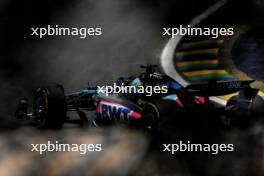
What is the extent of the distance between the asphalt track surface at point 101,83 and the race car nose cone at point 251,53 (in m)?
0.65

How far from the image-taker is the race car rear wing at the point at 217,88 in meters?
3.77

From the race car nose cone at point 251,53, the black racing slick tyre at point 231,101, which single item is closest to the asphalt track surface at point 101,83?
the black racing slick tyre at point 231,101

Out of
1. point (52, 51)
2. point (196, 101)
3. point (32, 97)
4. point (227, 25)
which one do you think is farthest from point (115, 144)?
point (227, 25)

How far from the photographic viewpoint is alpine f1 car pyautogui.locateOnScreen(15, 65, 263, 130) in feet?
12.4

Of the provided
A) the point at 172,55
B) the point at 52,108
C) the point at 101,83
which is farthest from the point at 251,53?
the point at 52,108

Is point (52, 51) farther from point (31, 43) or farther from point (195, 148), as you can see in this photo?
point (195, 148)

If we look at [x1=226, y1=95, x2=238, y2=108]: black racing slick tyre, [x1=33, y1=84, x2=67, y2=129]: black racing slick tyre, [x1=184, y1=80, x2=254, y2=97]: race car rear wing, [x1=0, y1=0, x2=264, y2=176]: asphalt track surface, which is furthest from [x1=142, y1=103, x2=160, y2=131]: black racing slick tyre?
[x1=33, y1=84, x2=67, y2=129]: black racing slick tyre

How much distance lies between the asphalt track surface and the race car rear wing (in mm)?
363

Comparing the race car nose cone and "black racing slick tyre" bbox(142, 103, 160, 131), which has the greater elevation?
the race car nose cone

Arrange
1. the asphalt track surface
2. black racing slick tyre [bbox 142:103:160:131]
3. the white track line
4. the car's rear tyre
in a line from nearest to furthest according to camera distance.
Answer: the asphalt track surface → the car's rear tyre → black racing slick tyre [bbox 142:103:160:131] → the white track line

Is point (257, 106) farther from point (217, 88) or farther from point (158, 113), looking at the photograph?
point (158, 113)

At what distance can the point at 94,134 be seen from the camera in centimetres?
390

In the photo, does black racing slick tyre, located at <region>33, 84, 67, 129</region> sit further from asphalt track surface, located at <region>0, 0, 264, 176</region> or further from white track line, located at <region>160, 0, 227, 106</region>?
white track line, located at <region>160, 0, 227, 106</region>

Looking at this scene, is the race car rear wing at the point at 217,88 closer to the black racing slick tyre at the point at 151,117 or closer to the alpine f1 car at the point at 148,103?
the alpine f1 car at the point at 148,103
